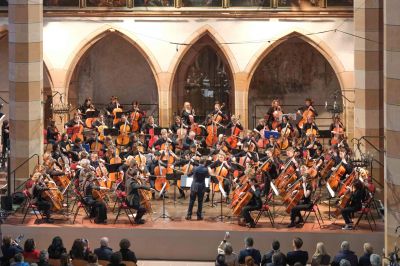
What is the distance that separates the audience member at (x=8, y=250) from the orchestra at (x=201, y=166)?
15.4 feet

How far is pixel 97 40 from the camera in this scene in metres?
37.4

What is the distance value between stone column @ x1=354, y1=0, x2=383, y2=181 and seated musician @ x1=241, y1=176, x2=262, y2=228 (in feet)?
14.7

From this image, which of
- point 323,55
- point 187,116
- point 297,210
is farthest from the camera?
point 323,55

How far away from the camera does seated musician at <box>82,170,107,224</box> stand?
88.5 ft

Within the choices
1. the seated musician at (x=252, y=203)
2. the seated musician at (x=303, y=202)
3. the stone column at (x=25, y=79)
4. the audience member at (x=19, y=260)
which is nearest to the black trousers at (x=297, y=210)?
the seated musician at (x=303, y=202)

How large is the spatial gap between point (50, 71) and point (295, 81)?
28.9 ft

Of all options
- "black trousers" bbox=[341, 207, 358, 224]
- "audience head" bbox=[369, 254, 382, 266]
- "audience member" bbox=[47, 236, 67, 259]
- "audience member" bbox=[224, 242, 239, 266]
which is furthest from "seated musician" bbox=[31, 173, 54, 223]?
"audience head" bbox=[369, 254, 382, 266]

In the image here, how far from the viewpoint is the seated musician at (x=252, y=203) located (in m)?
26.6

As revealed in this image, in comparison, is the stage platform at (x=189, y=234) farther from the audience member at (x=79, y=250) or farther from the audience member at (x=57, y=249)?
the audience member at (x=79, y=250)

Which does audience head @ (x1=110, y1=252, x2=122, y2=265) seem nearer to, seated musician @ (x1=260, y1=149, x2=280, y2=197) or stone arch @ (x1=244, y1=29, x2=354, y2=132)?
seated musician @ (x1=260, y1=149, x2=280, y2=197)

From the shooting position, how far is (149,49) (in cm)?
3738

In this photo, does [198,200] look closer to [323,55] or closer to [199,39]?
[323,55]

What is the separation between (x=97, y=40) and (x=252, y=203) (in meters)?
12.5

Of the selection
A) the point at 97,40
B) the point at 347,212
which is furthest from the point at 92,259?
the point at 97,40
